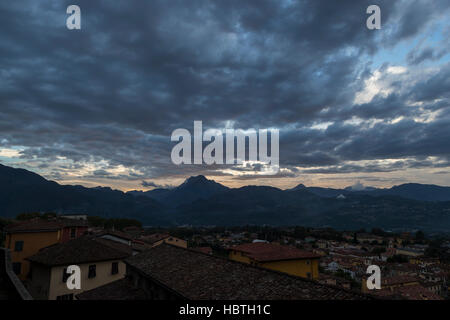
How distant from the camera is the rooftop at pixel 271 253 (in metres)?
30.5

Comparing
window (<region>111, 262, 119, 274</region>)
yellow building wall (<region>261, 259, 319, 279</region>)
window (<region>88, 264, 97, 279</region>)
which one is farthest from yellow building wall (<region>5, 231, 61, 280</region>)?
yellow building wall (<region>261, 259, 319, 279</region>)

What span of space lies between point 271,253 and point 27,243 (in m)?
33.7

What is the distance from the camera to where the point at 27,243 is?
118ft

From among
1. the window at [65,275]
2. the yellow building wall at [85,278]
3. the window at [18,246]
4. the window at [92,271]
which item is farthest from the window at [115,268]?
the window at [18,246]

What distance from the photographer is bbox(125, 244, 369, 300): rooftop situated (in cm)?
1158

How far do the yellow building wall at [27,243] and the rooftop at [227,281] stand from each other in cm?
2493

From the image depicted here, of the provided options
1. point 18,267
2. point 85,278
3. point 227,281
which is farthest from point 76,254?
point 227,281

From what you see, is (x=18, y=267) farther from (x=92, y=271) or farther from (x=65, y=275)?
(x=92, y=271)

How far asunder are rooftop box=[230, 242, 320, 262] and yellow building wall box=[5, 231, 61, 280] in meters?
27.6

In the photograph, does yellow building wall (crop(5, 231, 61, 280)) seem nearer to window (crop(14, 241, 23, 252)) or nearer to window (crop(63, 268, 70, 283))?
window (crop(14, 241, 23, 252))

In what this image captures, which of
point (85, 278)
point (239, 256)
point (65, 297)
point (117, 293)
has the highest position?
point (117, 293)
